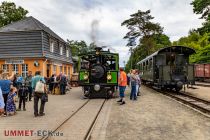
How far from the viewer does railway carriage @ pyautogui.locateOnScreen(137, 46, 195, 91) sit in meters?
22.9

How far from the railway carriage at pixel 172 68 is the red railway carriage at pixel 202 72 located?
19.2 metres

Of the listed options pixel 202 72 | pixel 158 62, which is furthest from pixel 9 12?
pixel 158 62

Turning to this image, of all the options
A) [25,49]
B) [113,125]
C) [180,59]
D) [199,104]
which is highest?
[25,49]

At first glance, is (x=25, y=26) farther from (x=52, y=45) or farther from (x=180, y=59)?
(x=180, y=59)

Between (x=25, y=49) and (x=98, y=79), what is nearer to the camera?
(x=98, y=79)

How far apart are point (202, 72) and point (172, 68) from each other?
78.4ft

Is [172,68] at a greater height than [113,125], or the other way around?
[172,68]

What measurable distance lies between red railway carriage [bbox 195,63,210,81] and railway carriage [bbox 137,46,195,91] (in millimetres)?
19159

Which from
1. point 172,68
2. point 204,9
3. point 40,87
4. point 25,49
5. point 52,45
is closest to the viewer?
point 40,87

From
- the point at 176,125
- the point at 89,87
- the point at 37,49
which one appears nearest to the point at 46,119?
the point at 176,125

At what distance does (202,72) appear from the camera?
45.2 m

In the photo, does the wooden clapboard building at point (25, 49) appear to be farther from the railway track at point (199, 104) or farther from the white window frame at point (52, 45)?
the railway track at point (199, 104)

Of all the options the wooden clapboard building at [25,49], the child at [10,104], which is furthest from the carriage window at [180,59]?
the child at [10,104]

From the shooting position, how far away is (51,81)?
26.0m
